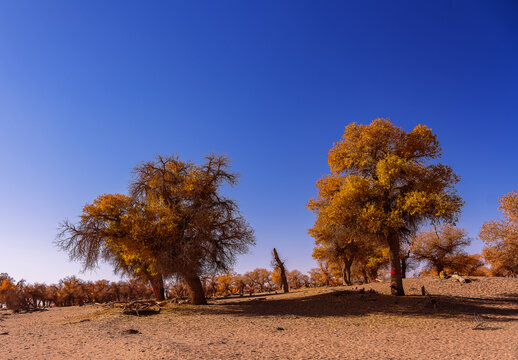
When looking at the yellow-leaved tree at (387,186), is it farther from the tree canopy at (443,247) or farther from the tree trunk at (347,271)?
the tree canopy at (443,247)

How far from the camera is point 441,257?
39.0 meters

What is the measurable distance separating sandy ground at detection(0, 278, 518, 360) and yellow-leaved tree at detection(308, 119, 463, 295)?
13.9ft

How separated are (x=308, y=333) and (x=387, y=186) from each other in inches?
403

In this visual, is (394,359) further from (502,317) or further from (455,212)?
(455,212)

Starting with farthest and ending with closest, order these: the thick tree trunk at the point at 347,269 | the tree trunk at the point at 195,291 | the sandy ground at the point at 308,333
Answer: the thick tree trunk at the point at 347,269 < the tree trunk at the point at 195,291 < the sandy ground at the point at 308,333

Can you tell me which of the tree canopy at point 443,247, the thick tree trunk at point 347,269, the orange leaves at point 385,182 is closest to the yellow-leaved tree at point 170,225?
the orange leaves at point 385,182

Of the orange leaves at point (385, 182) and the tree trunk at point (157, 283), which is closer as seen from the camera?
the orange leaves at point (385, 182)

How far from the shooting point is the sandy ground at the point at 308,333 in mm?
8047

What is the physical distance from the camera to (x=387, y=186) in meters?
17.6

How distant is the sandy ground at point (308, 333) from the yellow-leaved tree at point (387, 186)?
4.23 m

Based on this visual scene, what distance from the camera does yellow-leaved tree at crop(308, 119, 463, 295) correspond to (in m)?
17.1

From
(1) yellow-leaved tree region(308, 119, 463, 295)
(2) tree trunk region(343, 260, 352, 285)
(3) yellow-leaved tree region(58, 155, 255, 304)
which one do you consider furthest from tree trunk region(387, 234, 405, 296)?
(2) tree trunk region(343, 260, 352, 285)

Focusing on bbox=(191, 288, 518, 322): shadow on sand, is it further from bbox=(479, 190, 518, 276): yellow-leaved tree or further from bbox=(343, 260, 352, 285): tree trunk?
bbox=(343, 260, 352, 285): tree trunk

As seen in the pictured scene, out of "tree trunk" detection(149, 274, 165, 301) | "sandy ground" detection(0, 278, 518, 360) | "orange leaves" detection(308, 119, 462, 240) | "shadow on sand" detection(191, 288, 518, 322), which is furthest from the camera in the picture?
"tree trunk" detection(149, 274, 165, 301)
